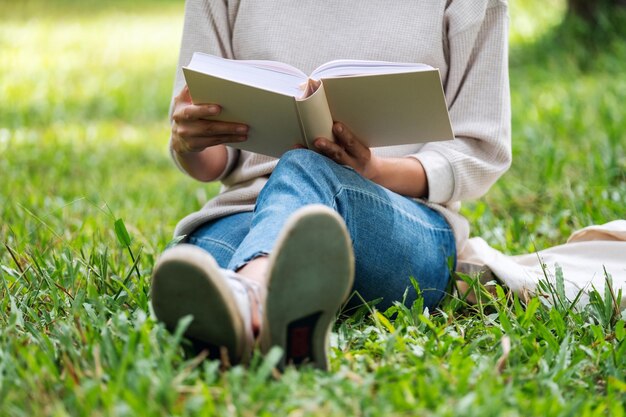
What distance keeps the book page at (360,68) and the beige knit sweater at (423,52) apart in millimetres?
365

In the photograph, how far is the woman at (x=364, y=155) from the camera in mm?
1974

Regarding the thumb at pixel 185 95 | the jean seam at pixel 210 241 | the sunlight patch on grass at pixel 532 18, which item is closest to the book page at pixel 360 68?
the thumb at pixel 185 95

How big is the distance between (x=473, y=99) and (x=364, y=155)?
14.3 inches

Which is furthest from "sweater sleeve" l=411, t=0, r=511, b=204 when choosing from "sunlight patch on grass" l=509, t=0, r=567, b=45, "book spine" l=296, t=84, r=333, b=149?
"sunlight patch on grass" l=509, t=0, r=567, b=45

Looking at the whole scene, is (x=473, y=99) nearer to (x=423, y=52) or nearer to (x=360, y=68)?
(x=423, y=52)

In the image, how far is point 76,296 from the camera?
79.3 inches

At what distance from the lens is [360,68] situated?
Answer: 1934 millimetres

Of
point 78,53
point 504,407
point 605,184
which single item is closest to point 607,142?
point 605,184

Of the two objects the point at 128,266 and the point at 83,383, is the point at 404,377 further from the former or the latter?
the point at 128,266

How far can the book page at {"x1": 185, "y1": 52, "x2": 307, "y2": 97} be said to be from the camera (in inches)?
76.0

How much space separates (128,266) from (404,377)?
1152 mm

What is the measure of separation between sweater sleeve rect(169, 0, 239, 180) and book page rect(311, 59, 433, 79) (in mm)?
501

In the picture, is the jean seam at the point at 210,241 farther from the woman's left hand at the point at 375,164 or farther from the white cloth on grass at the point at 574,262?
the white cloth on grass at the point at 574,262

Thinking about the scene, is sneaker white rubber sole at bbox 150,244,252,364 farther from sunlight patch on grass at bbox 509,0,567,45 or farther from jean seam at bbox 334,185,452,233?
sunlight patch on grass at bbox 509,0,567,45
